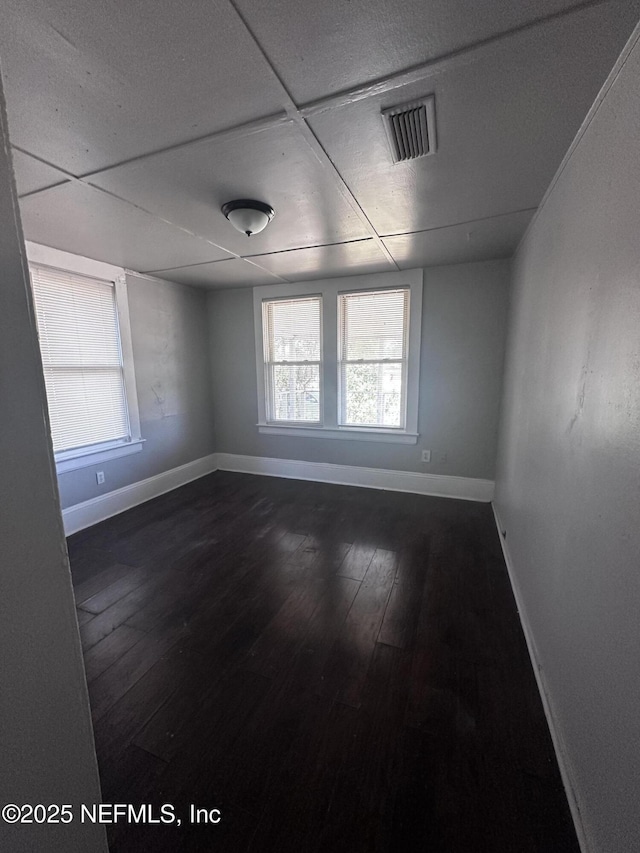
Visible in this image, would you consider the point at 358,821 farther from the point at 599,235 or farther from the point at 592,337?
the point at 599,235

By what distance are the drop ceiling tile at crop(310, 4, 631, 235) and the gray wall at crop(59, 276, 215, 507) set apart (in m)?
2.61

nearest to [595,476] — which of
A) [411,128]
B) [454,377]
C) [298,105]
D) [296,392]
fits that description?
[411,128]

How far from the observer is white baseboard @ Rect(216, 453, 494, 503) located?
3.50 meters

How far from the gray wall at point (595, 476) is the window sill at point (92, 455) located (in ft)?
11.0

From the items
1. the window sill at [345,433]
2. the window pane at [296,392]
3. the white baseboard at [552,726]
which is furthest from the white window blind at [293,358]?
the white baseboard at [552,726]

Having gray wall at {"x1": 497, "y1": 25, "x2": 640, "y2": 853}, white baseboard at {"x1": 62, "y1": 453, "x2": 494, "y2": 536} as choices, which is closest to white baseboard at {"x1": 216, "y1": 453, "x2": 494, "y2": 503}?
white baseboard at {"x1": 62, "y1": 453, "x2": 494, "y2": 536}

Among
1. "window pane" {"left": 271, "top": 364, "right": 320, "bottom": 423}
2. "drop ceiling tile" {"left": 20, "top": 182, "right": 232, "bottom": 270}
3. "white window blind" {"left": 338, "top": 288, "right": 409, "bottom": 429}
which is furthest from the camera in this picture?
"window pane" {"left": 271, "top": 364, "right": 320, "bottom": 423}

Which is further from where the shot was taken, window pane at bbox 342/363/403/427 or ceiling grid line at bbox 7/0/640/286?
window pane at bbox 342/363/403/427

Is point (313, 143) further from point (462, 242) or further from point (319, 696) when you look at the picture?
point (319, 696)

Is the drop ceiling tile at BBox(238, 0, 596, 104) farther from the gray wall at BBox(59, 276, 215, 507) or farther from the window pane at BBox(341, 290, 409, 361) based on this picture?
the gray wall at BBox(59, 276, 215, 507)

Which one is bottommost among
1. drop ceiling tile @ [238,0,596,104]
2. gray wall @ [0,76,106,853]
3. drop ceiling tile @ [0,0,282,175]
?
gray wall @ [0,76,106,853]

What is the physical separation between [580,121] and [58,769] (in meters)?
2.53

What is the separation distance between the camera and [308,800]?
1.09 m

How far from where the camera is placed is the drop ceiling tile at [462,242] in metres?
2.30
